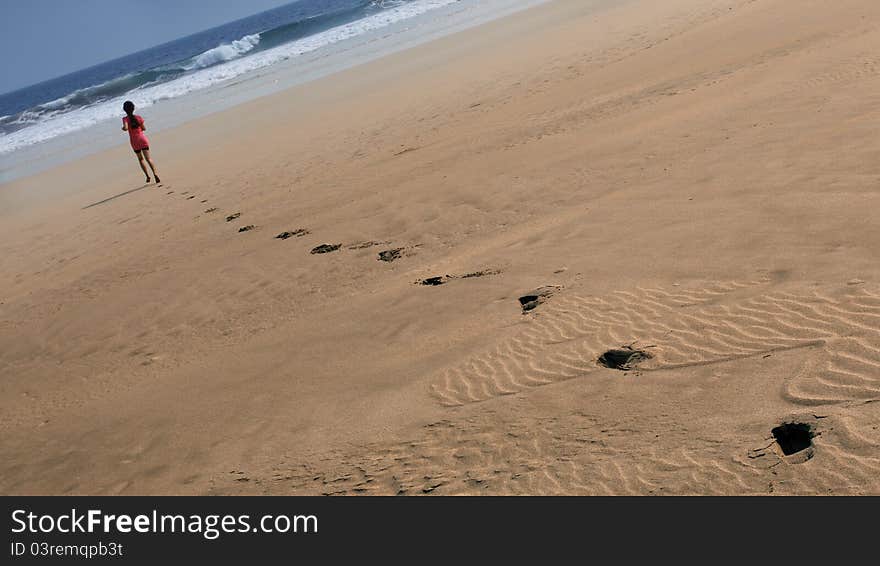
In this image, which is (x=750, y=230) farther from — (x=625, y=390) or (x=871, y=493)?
(x=871, y=493)

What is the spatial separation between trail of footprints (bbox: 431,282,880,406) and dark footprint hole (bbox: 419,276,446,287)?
1.46 meters

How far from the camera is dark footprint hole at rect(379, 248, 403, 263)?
27.7ft

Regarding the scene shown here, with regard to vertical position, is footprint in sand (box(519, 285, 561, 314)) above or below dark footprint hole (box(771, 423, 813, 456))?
above

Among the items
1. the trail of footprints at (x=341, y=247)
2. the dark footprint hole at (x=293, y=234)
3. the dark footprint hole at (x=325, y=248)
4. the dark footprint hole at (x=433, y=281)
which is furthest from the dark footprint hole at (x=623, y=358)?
the dark footprint hole at (x=293, y=234)

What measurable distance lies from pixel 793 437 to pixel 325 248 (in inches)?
248

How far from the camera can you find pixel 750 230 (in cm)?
645

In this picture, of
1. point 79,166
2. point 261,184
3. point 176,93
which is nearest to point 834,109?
point 261,184

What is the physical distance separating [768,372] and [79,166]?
2089cm

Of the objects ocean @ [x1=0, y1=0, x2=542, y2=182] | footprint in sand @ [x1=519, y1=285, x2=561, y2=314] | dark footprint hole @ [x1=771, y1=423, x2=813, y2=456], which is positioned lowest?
dark footprint hole @ [x1=771, y1=423, x2=813, y2=456]

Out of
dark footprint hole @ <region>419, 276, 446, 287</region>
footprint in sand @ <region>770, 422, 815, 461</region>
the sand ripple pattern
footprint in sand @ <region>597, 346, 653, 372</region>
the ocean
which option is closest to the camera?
the sand ripple pattern

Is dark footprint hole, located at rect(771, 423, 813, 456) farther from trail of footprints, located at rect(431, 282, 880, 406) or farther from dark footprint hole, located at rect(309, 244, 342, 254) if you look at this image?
dark footprint hole, located at rect(309, 244, 342, 254)

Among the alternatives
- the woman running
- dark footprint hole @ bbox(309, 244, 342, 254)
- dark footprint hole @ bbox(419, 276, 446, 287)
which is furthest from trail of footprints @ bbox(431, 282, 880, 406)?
the woman running

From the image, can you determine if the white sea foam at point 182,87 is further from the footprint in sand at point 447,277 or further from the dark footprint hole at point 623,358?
the dark footprint hole at point 623,358

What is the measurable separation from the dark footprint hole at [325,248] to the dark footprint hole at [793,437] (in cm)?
606
